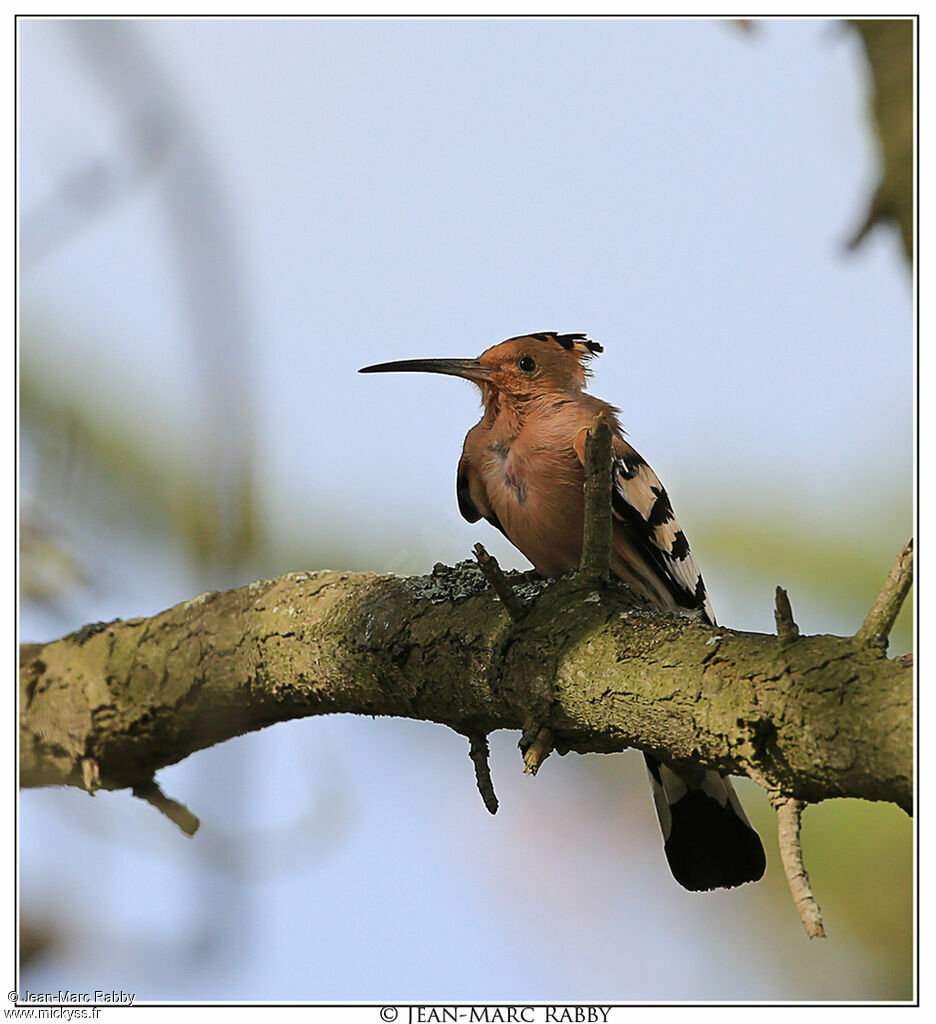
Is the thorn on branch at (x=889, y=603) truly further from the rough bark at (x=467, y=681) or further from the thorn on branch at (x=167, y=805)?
the thorn on branch at (x=167, y=805)

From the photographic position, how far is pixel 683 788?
6.83 ft

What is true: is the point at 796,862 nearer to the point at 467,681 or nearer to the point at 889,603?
the point at 889,603

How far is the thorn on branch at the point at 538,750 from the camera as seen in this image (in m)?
1.43

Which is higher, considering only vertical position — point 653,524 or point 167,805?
point 653,524

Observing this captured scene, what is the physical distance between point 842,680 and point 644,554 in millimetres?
976

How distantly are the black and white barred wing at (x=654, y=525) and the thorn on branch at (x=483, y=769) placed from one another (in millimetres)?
595

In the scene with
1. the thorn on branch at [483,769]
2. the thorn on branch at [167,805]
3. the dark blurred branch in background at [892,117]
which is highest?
the dark blurred branch in background at [892,117]

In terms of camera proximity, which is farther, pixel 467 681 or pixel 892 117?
pixel 892 117

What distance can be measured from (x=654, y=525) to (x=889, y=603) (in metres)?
0.95

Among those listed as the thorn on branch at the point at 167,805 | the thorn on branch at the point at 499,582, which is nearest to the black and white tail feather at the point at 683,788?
the thorn on branch at the point at 499,582

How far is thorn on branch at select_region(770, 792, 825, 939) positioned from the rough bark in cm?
2

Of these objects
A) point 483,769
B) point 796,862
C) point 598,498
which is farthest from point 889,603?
point 483,769

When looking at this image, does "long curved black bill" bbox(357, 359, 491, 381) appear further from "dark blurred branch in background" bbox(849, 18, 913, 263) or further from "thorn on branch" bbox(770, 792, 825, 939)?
"thorn on branch" bbox(770, 792, 825, 939)

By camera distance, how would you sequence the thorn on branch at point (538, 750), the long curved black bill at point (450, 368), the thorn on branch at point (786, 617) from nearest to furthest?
1. the thorn on branch at point (786, 617)
2. the thorn on branch at point (538, 750)
3. the long curved black bill at point (450, 368)
